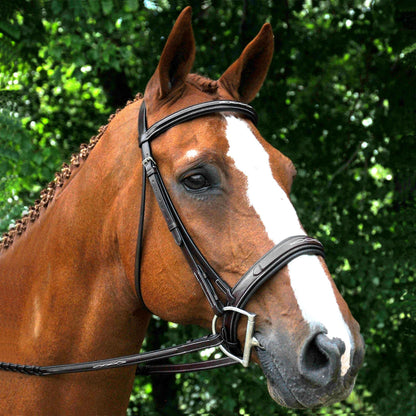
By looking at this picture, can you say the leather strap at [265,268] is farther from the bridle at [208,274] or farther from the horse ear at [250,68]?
the horse ear at [250,68]

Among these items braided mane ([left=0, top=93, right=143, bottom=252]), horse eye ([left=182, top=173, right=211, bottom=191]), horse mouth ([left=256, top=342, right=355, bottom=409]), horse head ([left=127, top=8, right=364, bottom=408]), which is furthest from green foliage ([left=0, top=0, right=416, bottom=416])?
horse mouth ([left=256, top=342, right=355, bottom=409])

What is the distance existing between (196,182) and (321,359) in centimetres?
83

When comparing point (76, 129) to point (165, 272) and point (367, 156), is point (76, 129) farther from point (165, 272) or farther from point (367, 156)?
point (165, 272)

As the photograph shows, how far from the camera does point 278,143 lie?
192 inches

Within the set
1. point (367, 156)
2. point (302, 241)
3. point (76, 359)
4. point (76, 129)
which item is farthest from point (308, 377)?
point (76, 129)

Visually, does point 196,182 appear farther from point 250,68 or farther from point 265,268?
point 250,68

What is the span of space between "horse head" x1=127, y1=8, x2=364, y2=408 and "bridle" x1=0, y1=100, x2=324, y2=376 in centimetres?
3

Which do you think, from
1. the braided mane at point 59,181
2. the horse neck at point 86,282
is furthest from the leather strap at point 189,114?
the braided mane at point 59,181

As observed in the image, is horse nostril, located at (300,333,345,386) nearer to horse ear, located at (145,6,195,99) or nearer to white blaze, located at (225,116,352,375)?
white blaze, located at (225,116,352,375)

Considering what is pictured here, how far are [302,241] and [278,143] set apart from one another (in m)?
3.08

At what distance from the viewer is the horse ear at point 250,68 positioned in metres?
2.50

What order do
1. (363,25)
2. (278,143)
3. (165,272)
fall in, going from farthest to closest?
(363,25)
(278,143)
(165,272)

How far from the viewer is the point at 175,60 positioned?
2348 mm

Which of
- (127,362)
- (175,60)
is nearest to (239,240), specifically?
(127,362)
